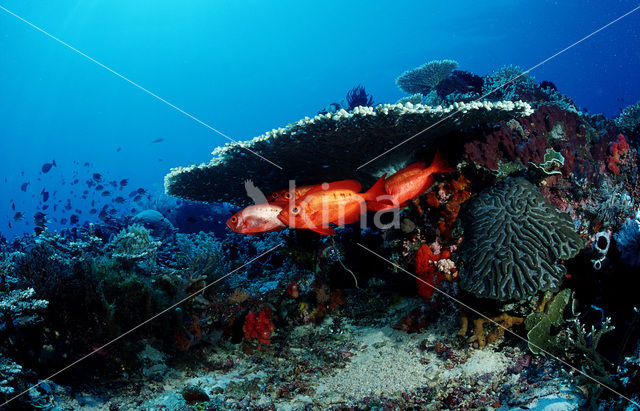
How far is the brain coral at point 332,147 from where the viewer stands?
3.15 m

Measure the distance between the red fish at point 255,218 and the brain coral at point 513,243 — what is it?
2058mm

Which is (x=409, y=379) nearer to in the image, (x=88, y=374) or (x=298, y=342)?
(x=298, y=342)

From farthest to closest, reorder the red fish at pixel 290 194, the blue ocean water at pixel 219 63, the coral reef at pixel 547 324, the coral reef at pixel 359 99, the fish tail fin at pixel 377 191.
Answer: the blue ocean water at pixel 219 63, the coral reef at pixel 359 99, the red fish at pixel 290 194, the fish tail fin at pixel 377 191, the coral reef at pixel 547 324

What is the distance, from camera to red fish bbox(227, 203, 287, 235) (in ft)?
11.7

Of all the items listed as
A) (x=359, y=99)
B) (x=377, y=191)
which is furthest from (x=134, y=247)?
(x=359, y=99)

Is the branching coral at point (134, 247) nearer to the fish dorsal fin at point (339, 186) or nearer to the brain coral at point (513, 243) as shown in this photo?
the fish dorsal fin at point (339, 186)

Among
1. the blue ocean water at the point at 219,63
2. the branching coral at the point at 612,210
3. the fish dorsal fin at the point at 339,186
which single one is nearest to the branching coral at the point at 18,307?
the fish dorsal fin at the point at 339,186

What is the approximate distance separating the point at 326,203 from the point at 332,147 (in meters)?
0.89

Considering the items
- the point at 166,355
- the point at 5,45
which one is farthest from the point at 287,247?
the point at 5,45

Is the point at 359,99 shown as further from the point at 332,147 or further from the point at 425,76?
the point at 332,147

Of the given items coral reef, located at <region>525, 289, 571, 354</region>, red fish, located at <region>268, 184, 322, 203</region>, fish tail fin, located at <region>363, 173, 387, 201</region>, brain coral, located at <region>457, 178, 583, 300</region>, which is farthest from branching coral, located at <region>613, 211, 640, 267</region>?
red fish, located at <region>268, 184, 322, 203</region>

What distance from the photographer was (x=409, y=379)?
2881 millimetres

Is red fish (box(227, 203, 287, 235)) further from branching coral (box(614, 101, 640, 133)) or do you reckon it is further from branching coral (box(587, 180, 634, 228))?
branching coral (box(614, 101, 640, 133))

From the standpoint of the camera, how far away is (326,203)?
3.13 meters
